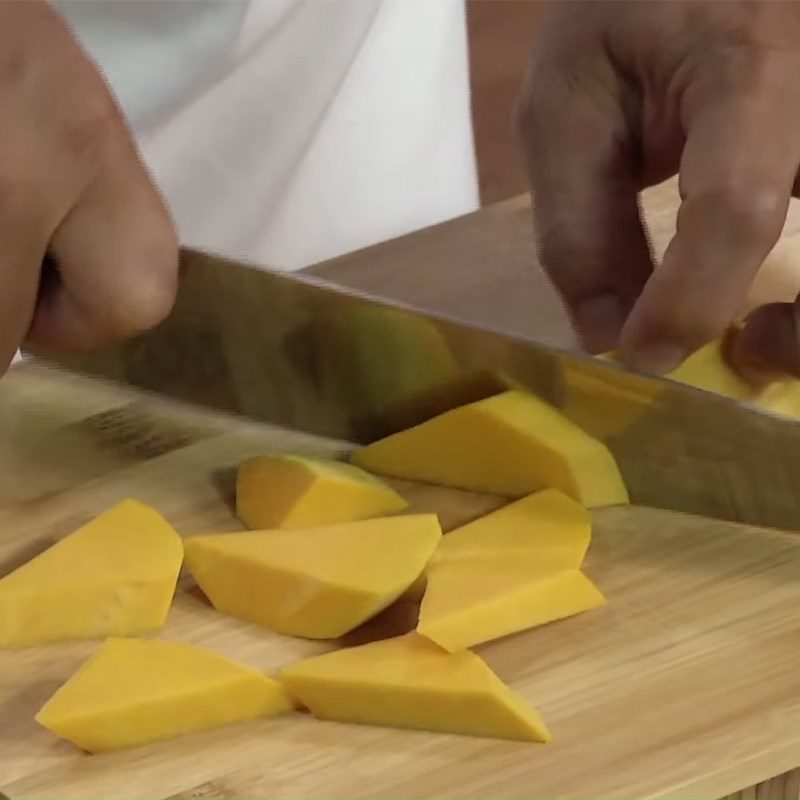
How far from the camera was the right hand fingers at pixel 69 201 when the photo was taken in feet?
2.89

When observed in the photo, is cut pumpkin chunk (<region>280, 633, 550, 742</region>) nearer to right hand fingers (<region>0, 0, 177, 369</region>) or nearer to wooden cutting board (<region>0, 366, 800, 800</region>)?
wooden cutting board (<region>0, 366, 800, 800</region>)

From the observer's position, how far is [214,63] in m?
1.48

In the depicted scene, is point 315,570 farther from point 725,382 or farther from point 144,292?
point 725,382

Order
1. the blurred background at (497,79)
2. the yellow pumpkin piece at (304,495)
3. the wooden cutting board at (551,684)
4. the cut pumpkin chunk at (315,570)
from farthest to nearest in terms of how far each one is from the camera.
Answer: the blurred background at (497,79)
the yellow pumpkin piece at (304,495)
the cut pumpkin chunk at (315,570)
the wooden cutting board at (551,684)

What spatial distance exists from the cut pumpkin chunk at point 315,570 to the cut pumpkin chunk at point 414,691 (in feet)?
0.15

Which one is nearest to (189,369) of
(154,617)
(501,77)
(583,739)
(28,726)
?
(154,617)

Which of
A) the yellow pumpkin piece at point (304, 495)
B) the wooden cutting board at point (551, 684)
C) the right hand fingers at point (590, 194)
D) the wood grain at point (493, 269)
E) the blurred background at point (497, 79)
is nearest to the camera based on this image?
the wooden cutting board at point (551, 684)

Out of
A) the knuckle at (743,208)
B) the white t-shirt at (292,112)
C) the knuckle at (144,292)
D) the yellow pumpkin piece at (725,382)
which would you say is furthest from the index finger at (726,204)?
the white t-shirt at (292,112)

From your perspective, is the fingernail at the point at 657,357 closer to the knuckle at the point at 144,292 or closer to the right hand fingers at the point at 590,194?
the right hand fingers at the point at 590,194

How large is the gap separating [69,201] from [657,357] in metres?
0.47

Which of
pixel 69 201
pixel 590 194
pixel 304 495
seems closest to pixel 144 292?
pixel 69 201

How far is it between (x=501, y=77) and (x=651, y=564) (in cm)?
244

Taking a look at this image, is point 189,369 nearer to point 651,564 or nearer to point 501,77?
point 651,564

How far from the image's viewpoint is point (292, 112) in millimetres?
1574
